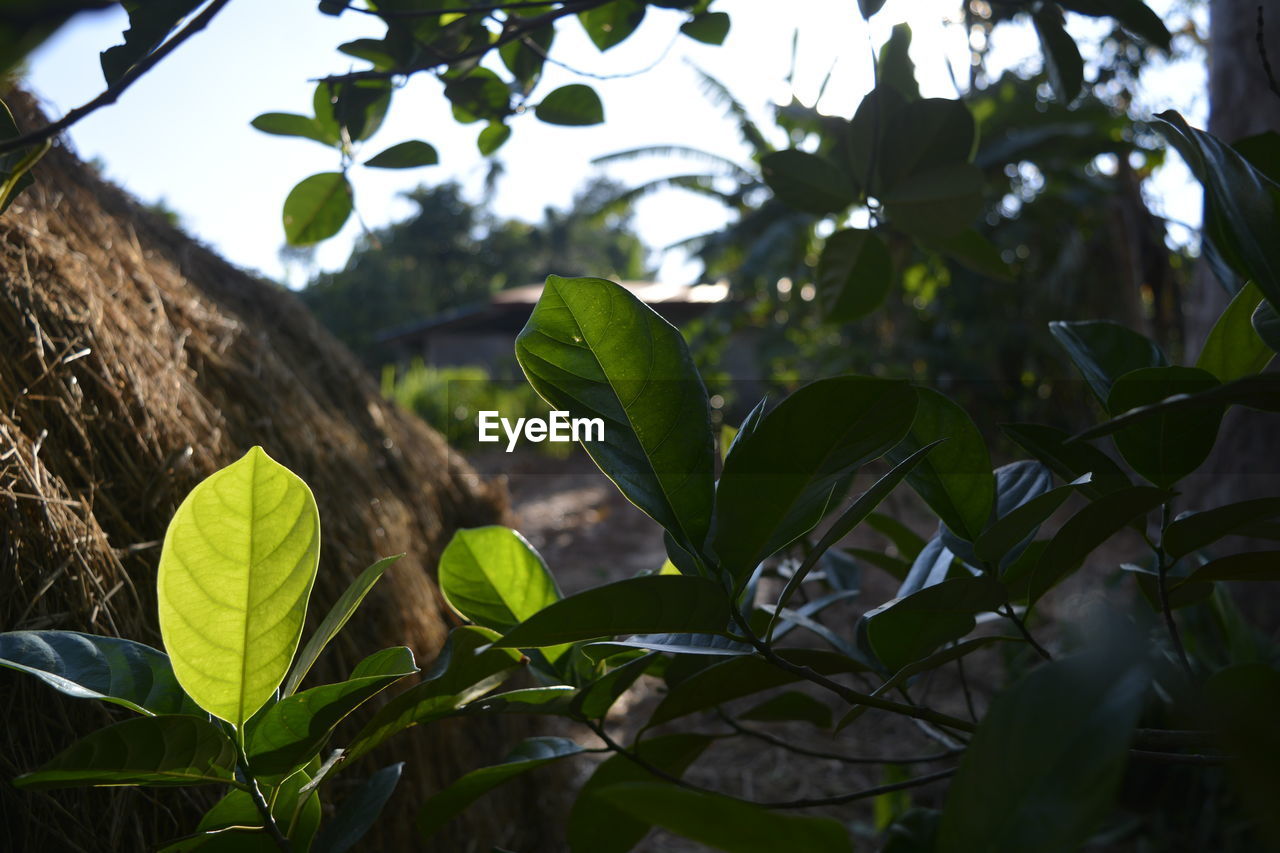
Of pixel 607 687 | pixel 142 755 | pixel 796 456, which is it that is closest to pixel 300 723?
pixel 142 755

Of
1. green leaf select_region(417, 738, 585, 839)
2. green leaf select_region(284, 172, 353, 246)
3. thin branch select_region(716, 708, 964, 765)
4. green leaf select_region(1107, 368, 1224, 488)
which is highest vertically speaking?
green leaf select_region(284, 172, 353, 246)

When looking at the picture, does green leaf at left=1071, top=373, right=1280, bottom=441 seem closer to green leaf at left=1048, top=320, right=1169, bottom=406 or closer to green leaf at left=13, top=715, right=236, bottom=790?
green leaf at left=1048, top=320, right=1169, bottom=406

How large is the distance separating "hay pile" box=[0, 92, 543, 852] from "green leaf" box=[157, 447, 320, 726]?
0.33m

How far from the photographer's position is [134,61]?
381mm

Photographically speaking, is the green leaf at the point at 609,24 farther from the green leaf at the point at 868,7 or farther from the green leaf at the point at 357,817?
the green leaf at the point at 357,817

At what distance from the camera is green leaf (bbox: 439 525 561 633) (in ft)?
1.73

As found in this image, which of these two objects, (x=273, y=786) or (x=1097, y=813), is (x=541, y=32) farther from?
(x=1097, y=813)

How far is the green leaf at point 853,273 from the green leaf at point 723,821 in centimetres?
59

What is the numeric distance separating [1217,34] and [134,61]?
214 cm

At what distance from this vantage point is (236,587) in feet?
1.26

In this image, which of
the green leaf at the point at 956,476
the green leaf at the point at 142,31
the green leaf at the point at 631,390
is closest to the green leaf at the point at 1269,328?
the green leaf at the point at 956,476

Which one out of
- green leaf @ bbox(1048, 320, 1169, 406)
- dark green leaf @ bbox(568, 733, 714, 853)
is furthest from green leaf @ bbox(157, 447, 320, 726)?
green leaf @ bbox(1048, 320, 1169, 406)

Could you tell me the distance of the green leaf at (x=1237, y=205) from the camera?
30 centimetres

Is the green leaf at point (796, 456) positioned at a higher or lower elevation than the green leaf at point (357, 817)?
higher
